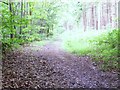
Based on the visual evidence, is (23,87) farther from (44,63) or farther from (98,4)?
(98,4)

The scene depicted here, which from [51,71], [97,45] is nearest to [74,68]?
[51,71]

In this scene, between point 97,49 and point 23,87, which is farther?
point 97,49

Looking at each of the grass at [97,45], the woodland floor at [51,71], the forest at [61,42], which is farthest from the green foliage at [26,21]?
the grass at [97,45]

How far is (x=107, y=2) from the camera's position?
329 centimetres

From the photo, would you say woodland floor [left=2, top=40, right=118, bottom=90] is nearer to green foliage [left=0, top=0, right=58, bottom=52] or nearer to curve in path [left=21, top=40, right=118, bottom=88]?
curve in path [left=21, top=40, right=118, bottom=88]

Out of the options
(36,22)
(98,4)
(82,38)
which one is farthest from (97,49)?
(36,22)

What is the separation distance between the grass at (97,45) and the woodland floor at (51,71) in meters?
0.09

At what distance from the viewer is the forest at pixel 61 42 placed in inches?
126

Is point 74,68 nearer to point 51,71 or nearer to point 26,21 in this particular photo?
point 51,71

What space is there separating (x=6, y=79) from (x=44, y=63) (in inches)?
22.0

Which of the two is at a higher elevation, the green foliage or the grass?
the green foliage

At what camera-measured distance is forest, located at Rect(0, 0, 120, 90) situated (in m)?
3.19

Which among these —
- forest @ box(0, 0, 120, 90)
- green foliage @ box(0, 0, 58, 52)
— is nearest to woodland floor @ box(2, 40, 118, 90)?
forest @ box(0, 0, 120, 90)

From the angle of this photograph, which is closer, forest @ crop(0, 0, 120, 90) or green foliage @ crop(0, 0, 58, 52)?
Answer: forest @ crop(0, 0, 120, 90)
